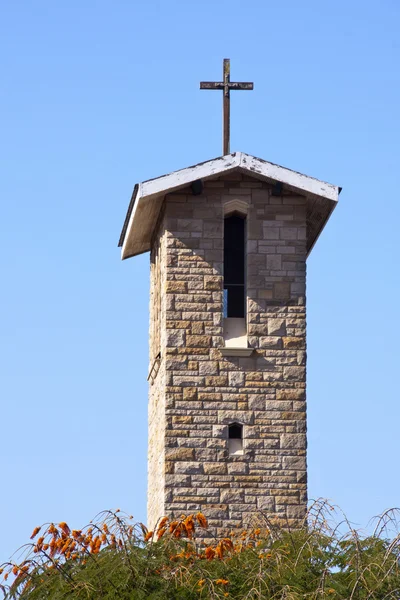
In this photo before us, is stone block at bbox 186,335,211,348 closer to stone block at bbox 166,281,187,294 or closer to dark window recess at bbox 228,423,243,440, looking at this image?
stone block at bbox 166,281,187,294

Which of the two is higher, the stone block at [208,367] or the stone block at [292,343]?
the stone block at [292,343]

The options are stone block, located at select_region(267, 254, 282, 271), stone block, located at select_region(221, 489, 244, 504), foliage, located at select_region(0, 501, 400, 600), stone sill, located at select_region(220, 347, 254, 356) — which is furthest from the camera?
stone block, located at select_region(267, 254, 282, 271)

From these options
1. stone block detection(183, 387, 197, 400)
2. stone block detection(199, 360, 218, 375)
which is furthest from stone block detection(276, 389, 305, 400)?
stone block detection(183, 387, 197, 400)

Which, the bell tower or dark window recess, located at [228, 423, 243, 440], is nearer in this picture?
the bell tower

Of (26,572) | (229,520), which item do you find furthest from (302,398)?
(26,572)

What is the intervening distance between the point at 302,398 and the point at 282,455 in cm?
91

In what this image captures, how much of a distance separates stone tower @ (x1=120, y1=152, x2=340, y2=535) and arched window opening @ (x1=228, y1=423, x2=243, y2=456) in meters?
0.01

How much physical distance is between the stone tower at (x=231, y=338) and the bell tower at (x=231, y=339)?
1 cm

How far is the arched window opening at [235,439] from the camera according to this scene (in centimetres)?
2209

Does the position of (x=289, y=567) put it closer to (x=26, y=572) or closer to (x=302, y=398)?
(x=26, y=572)

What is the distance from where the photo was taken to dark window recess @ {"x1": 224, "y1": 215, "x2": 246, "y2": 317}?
2309cm

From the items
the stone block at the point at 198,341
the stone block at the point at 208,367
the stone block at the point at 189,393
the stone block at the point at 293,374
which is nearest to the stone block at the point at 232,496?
the stone block at the point at 189,393

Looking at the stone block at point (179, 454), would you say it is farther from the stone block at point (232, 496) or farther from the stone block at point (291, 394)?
the stone block at point (291, 394)

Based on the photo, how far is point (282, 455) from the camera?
2214 cm
